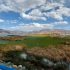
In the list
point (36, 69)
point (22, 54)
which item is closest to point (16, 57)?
point (22, 54)

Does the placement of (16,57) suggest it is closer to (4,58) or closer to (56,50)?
(4,58)

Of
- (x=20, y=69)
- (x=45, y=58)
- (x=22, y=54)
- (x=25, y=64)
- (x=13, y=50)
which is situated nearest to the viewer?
(x=20, y=69)

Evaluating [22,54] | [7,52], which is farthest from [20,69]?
[7,52]

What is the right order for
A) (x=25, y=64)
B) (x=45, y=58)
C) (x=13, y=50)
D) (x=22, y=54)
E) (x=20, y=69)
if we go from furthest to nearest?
(x=13, y=50) < (x=22, y=54) < (x=45, y=58) < (x=25, y=64) < (x=20, y=69)

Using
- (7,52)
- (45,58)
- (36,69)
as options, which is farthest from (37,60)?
(7,52)

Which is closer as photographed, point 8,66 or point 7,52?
point 8,66

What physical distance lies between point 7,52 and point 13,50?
1.39 metres

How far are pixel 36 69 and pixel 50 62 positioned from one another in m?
2.48

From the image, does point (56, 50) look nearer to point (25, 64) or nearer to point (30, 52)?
point (30, 52)

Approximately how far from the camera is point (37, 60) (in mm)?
24172

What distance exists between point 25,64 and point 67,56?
17.3 feet

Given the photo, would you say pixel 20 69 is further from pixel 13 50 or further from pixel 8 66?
pixel 13 50

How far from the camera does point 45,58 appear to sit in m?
24.8

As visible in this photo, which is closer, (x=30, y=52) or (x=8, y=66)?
(x=8, y=66)
